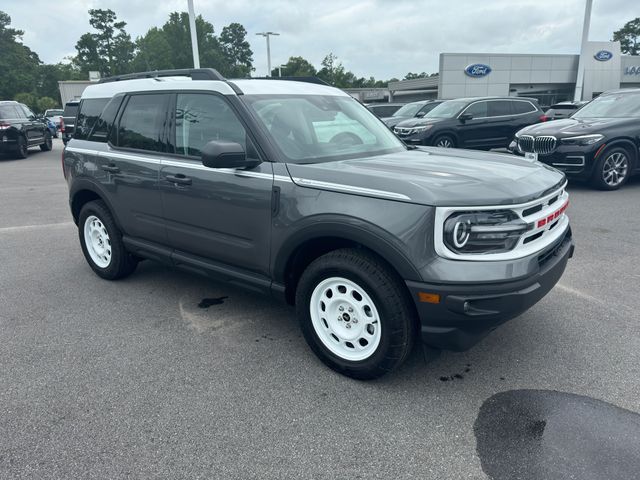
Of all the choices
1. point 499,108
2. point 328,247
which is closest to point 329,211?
point 328,247

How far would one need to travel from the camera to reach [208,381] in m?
3.13

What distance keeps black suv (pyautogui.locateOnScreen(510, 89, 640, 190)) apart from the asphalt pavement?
13.5 ft

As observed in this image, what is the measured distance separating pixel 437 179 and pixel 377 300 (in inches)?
30.8

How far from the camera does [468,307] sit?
8.48ft

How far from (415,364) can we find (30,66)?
81288 mm

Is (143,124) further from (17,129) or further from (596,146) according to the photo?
(17,129)

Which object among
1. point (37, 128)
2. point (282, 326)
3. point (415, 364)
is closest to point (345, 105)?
point (282, 326)

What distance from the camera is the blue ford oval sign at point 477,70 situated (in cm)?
3738

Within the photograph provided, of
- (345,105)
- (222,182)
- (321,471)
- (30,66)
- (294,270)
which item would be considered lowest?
(321,471)

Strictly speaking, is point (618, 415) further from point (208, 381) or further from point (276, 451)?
point (208, 381)

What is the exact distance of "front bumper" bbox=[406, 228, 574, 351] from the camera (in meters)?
2.58

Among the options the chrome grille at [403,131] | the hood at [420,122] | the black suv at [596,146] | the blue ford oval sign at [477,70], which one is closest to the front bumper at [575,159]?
the black suv at [596,146]

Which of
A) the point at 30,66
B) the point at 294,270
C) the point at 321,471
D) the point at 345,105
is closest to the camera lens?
the point at 321,471

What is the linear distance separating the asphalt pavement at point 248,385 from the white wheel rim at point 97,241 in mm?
273
